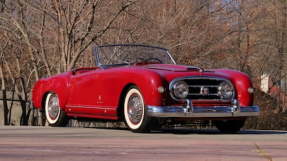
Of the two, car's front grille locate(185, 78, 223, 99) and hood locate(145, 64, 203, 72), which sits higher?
hood locate(145, 64, 203, 72)

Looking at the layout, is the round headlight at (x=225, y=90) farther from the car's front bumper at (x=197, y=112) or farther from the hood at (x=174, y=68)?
the hood at (x=174, y=68)

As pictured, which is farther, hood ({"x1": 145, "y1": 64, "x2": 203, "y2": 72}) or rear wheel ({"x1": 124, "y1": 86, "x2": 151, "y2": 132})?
hood ({"x1": 145, "y1": 64, "x2": 203, "y2": 72})

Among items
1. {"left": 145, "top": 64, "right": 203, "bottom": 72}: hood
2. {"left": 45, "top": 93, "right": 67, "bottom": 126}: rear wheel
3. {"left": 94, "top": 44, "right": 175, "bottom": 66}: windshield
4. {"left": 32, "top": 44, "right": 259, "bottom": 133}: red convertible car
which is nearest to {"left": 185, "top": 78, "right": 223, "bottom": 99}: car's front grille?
{"left": 32, "top": 44, "right": 259, "bottom": 133}: red convertible car

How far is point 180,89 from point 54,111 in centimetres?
327

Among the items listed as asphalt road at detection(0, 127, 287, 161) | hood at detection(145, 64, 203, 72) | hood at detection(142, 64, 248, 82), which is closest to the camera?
asphalt road at detection(0, 127, 287, 161)

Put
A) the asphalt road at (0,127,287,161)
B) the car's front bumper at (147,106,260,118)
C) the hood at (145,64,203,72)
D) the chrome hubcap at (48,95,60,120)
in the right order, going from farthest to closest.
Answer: the chrome hubcap at (48,95,60,120), the hood at (145,64,203,72), the car's front bumper at (147,106,260,118), the asphalt road at (0,127,287,161)

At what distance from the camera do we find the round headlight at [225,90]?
9750mm

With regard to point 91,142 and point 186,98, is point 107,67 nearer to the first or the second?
point 186,98

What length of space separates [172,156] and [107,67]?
5.14m

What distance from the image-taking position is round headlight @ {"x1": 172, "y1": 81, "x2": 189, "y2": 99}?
30.6 feet

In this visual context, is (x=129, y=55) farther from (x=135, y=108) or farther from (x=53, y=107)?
(x=135, y=108)

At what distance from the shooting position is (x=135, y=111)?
31.8ft

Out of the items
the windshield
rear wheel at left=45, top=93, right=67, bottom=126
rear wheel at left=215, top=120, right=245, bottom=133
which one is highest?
the windshield

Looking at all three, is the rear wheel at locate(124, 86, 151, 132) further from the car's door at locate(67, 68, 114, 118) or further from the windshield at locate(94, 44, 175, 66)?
the windshield at locate(94, 44, 175, 66)
